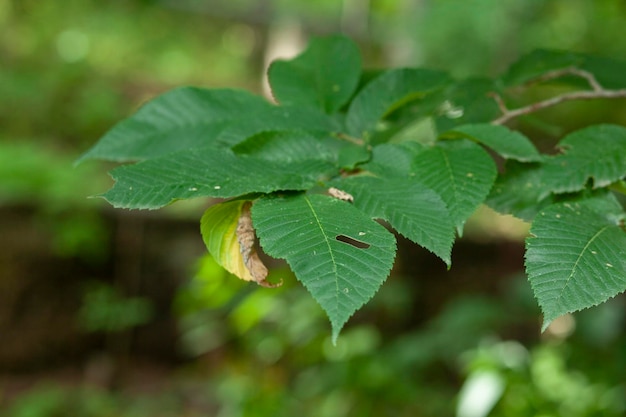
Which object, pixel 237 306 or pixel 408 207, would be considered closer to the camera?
pixel 408 207

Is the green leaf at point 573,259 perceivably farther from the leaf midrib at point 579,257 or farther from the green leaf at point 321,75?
the green leaf at point 321,75

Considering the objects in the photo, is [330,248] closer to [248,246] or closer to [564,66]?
[248,246]

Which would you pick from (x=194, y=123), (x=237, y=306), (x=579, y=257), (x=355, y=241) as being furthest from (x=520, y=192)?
(x=237, y=306)

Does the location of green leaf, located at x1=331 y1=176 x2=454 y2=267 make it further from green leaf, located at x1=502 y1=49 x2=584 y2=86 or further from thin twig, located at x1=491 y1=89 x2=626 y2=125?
green leaf, located at x1=502 y1=49 x2=584 y2=86

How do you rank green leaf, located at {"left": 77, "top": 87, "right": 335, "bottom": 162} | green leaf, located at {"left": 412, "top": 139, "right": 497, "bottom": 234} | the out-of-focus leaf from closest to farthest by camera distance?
green leaf, located at {"left": 412, "top": 139, "right": 497, "bottom": 234} → green leaf, located at {"left": 77, "top": 87, "right": 335, "bottom": 162} → the out-of-focus leaf

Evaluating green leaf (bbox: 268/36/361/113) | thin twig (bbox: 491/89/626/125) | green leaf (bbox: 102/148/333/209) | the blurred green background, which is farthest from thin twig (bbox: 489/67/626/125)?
the blurred green background

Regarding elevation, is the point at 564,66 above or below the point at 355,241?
above
